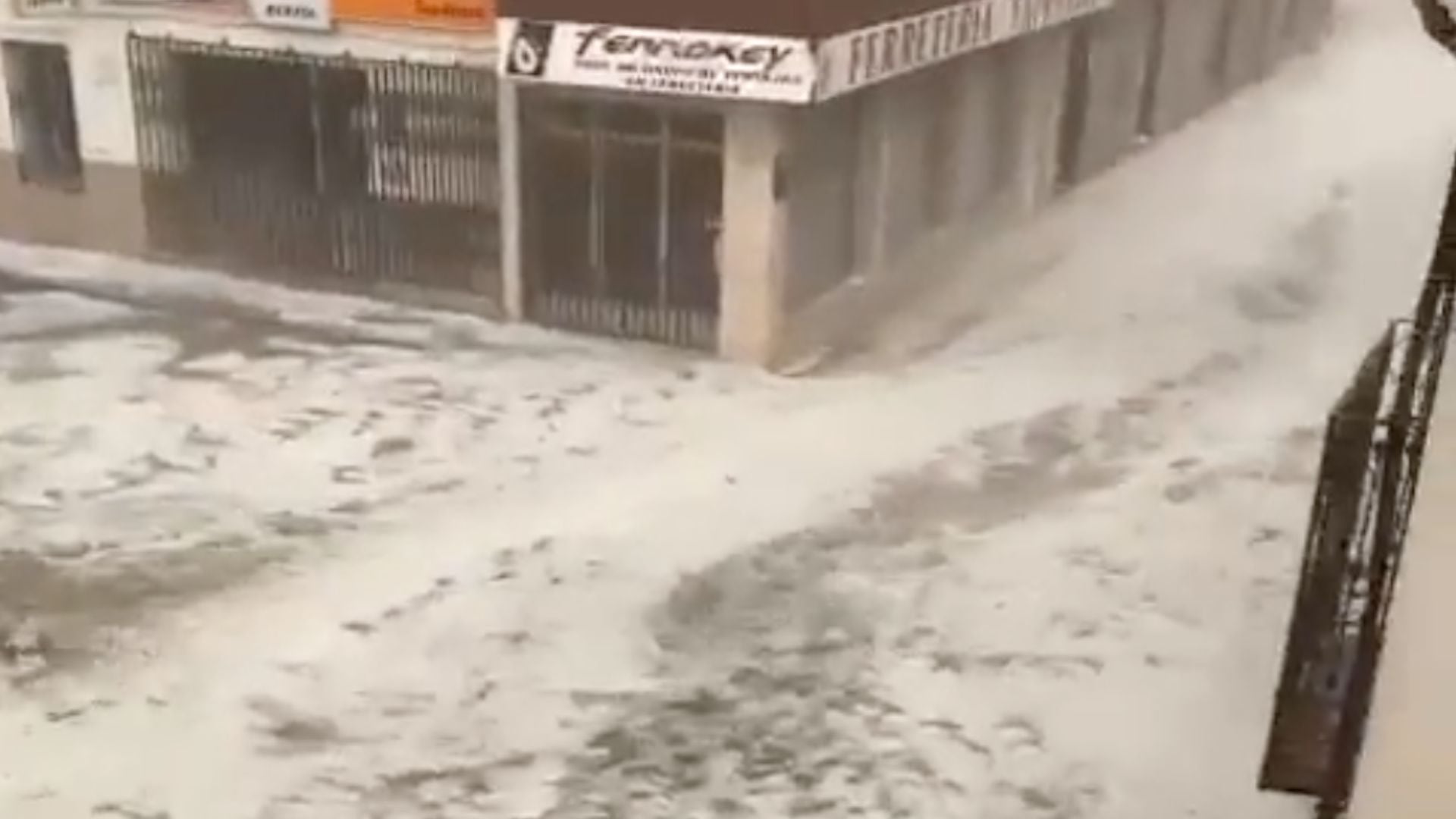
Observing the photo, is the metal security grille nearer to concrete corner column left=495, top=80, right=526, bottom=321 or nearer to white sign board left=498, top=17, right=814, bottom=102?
concrete corner column left=495, top=80, right=526, bottom=321

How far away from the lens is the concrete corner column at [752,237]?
7633 millimetres

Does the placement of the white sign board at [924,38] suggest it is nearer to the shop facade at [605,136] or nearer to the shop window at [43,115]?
the shop facade at [605,136]

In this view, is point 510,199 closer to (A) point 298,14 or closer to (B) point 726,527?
(A) point 298,14

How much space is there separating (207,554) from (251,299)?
309 centimetres

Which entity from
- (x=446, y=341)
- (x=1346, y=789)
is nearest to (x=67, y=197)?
(x=446, y=341)

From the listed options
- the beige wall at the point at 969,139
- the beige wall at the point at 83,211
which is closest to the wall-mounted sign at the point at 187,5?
the beige wall at the point at 83,211

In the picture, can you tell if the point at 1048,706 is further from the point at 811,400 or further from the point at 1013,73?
the point at 1013,73

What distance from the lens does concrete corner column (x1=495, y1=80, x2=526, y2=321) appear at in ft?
27.2

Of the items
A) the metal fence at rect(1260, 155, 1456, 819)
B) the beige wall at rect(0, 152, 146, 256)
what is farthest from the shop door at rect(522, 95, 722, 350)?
the metal fence at rect(1260, 155, 1456, 819)

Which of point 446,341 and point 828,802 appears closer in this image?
point 828,802

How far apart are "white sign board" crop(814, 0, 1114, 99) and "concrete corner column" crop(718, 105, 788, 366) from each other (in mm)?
339

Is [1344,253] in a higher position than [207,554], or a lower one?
higher

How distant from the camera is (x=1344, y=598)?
3773 millimetres

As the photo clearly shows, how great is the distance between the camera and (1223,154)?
30.5ft
